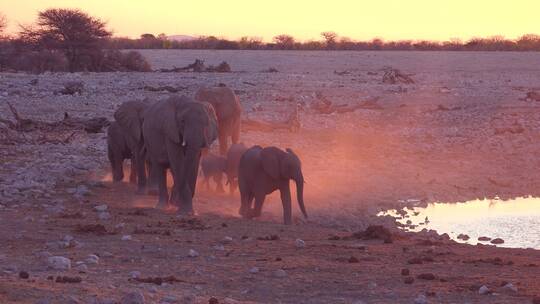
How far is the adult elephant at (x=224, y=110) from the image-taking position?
69.6 feet

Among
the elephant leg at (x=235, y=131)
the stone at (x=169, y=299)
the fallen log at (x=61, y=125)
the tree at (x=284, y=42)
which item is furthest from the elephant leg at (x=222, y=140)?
the tree at (x=284, y=42)

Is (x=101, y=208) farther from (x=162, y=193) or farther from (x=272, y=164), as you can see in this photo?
(x=272, y=164)

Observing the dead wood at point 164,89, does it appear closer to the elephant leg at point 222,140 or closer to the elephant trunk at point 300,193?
the elephant leg at point 222,140

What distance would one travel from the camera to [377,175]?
67.1 ft

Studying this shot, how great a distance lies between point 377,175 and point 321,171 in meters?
1.01

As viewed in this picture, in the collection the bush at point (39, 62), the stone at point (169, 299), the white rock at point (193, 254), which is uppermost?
the stone at point (169, 299)

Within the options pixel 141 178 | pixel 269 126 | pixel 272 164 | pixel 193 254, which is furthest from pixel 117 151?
pixel 269 126

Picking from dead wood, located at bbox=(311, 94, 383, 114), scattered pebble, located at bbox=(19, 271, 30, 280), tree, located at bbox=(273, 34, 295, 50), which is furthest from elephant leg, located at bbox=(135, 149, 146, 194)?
tree, located at bbox=(273, 34, 295, 50)

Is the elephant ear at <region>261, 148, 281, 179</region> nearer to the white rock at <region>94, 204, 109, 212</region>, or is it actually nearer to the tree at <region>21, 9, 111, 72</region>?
the white rock at <region>94, 204, 109, 212</region>

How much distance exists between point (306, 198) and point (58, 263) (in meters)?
8.14

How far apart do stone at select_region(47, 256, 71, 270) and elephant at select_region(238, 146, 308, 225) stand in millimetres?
5526

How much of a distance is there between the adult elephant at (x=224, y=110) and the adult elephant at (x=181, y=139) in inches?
183

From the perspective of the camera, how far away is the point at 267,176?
16.2 m

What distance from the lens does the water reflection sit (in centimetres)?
1567
